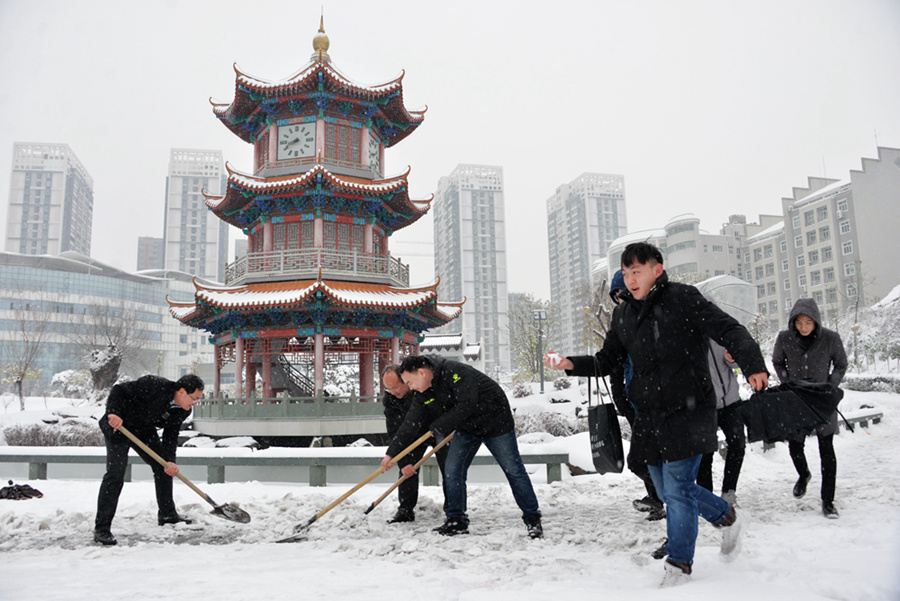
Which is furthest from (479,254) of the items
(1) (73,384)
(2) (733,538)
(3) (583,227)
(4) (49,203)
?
(2) (733,538)

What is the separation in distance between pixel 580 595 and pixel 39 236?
75.2 metres

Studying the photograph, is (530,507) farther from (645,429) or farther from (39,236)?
(39,236)

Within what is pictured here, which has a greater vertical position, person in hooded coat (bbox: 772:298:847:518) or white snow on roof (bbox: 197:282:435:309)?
white snow on roof (bbox: 197:282:435:309)

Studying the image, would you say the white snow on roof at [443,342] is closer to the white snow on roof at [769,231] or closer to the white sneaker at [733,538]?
the white snow on roof at [769,231]

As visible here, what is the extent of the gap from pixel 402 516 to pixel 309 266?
12.4 meters

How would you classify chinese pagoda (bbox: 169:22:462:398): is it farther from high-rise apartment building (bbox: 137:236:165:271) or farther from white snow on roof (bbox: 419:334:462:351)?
high-rise apartment building (bbox: 137:236:165:271)

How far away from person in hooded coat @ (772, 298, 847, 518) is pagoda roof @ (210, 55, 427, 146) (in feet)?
50.1

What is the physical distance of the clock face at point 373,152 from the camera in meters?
18.8

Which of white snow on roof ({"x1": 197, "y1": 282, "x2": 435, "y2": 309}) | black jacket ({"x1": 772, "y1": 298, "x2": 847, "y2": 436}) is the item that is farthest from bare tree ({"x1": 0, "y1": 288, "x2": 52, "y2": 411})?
black jacket ({"x1": 772, "y1": 298, "x2": 847, "y2": 436})

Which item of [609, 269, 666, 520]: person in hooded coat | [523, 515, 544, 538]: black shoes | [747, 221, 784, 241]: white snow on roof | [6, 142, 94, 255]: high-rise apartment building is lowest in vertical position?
[523, 515, 544, 538]: black shoes

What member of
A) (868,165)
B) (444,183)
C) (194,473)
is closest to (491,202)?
(444,183)

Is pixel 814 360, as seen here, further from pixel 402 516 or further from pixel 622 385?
pixel 402 516

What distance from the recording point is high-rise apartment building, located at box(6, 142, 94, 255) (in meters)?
56.6

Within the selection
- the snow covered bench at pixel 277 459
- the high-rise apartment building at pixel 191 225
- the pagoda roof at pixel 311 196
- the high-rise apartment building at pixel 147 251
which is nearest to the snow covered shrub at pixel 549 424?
the pagoda roof at pixel 311 196
